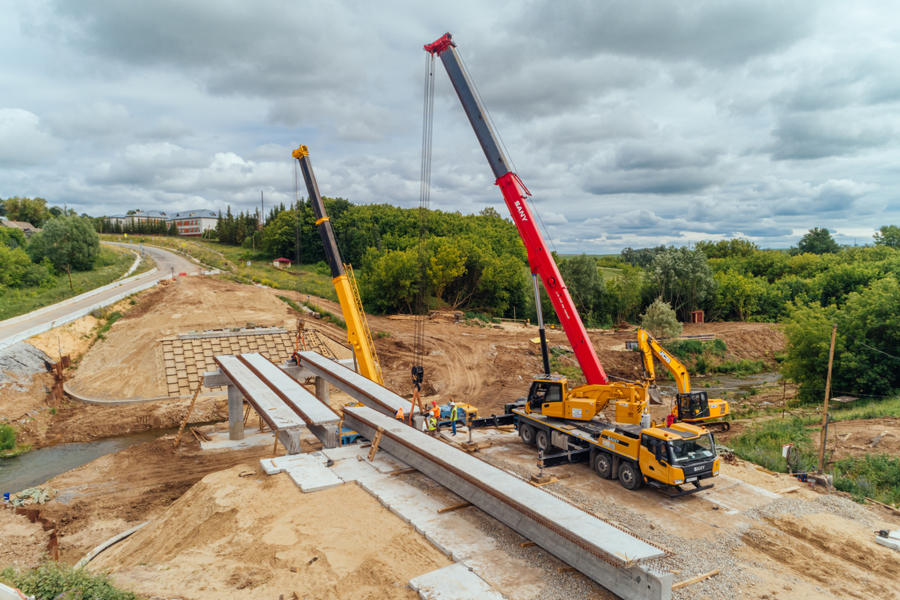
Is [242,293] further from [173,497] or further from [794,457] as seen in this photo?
[794,457]

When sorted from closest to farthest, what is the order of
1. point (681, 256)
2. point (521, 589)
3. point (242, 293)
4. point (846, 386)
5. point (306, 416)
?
point (521, 589), point (306, 416), point (846, 386), point (242, 293), point (681, 256)

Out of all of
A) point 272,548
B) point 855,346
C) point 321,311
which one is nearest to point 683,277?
point 855,346

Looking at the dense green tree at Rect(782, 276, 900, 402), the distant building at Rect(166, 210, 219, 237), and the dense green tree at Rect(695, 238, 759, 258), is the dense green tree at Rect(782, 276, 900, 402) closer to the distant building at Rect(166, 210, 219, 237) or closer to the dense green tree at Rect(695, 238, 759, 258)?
the dense green tree at Rect(695, 238, 759, 258)

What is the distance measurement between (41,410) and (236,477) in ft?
59.5

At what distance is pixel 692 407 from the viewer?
16.2 m

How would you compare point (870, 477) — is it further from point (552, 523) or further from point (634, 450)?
point (552, 523)

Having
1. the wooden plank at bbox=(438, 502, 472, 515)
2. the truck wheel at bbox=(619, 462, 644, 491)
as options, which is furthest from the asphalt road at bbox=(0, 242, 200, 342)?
the truck wheel at bbox=(619, 462, 644, 491)

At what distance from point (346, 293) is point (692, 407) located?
43.2 ft

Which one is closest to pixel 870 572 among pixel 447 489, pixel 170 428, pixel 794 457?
pixel 794 457

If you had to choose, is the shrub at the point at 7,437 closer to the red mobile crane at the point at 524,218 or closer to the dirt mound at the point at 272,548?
the dirt mound at the point at 272,548

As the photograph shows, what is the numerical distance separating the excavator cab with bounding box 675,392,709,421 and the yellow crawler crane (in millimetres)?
10789

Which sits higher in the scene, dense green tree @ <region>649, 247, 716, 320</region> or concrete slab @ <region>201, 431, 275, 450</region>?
dense green tree @ <region>649, 247, 716, 320</region>

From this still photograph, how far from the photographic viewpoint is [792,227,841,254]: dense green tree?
94.9 metres

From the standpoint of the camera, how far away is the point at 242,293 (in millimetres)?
42250
